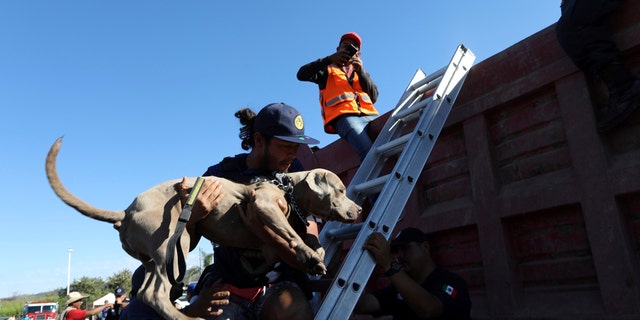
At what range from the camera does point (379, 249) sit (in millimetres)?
2906

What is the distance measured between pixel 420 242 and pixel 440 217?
0.83 ft

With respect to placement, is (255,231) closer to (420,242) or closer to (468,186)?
(420,242)

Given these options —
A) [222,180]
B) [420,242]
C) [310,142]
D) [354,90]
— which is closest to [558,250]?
[420,242]

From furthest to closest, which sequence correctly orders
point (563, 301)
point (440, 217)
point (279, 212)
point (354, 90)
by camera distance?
point (354, 90), point (440, 217), point (563, 301), point (279, 212)

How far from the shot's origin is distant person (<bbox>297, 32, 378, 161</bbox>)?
14.8 feet

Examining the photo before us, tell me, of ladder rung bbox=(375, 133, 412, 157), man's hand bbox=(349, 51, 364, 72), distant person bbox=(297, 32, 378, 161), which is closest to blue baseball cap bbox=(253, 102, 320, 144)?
ladder rung bbox=(375, 133, 412, 157)

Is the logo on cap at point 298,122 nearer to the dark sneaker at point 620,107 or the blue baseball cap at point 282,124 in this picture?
the blue baseball cap at point 282,124

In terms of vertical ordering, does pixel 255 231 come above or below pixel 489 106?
below

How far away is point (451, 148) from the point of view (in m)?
3.56

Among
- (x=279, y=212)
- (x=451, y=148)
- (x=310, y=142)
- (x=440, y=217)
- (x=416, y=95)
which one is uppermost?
(x=416, y=95)

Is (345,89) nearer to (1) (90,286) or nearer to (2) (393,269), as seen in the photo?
(2) (393,269)

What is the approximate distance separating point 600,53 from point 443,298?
5.84 feet

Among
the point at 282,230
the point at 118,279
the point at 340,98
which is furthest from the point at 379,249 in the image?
the point at 118,279

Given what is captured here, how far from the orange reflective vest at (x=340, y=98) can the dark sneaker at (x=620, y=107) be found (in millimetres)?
2419
